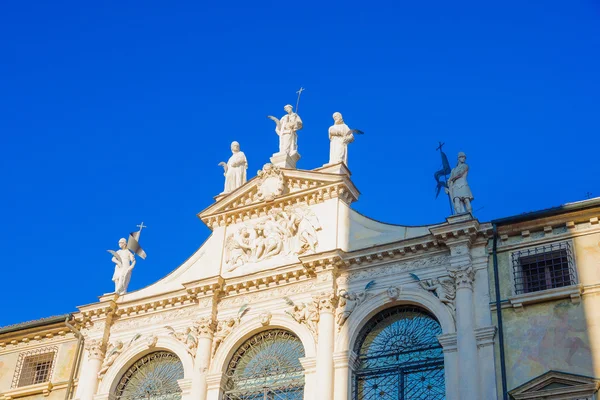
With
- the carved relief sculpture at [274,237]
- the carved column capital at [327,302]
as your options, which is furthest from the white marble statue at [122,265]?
the carved column capital at [327,302]

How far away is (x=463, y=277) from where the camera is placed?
→ 902 inches

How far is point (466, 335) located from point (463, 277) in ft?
5.12

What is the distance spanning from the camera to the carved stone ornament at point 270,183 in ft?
A: 89.6

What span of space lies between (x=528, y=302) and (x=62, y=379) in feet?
46.1

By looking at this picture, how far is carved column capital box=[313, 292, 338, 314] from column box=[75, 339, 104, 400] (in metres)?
7.01

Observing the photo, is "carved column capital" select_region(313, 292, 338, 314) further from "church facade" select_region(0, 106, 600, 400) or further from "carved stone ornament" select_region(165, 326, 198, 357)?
"carved stone ornament" select_region(165, 326, 198, 357)

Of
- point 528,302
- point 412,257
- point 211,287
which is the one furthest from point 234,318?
point 528,302

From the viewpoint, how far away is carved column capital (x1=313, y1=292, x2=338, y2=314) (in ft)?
79.6

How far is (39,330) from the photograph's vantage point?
28.9 meters

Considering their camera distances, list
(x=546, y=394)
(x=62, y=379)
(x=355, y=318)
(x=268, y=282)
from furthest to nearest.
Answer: (x=62, y=379)
(x=268, y=282)
(x=355, y=318)
(x=546, y=394)

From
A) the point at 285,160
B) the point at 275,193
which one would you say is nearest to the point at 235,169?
the point at 285,160

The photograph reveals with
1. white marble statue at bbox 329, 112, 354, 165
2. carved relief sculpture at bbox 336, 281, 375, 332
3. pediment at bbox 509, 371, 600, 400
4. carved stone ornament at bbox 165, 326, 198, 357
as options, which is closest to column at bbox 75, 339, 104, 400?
carved stone ornament at bbox 165, 326, 198, 357

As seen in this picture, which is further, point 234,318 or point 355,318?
point 234,318

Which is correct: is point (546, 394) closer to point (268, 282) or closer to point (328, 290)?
point (328, 290)
